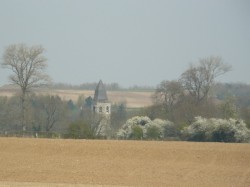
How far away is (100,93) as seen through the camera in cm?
8950

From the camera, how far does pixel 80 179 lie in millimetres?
24156

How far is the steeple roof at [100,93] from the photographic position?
8775 centimetres

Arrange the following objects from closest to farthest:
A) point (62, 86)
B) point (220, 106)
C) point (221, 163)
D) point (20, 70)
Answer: point (221, 163), point (20, 70), point (220, 106), point (62, 86)

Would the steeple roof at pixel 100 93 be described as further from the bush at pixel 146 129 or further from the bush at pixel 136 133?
the bush at pixel 136 133

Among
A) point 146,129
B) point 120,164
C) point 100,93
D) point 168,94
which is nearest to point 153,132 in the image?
point 146,129

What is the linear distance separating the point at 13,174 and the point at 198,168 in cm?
863

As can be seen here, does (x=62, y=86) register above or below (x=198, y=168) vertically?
above

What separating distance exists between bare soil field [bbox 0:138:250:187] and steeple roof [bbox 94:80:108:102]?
175 ft

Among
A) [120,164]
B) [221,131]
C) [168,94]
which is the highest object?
[168,94]

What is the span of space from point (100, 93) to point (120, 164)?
6137 centimetres

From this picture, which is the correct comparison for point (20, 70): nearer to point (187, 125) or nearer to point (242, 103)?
point (187, 125)

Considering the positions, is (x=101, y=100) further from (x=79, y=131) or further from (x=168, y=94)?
(x=79, y=131)

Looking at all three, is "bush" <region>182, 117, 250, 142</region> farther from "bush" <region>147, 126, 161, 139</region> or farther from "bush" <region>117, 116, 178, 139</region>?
"bush" <region>117, 116, 178, 139</region>

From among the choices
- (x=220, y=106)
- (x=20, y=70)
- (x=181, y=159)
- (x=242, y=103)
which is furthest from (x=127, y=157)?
(x=242, y=103)
